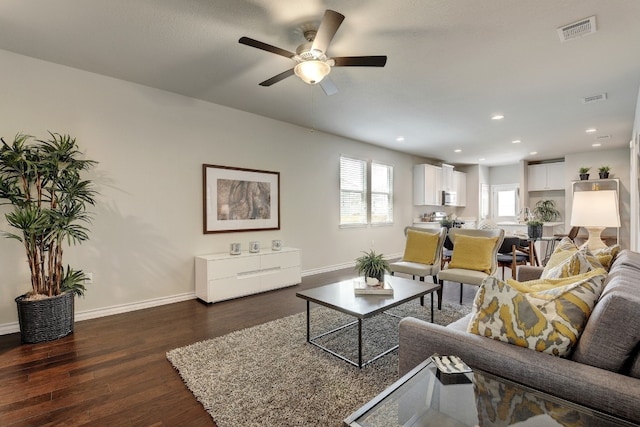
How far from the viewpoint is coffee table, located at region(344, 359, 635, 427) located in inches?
41.7

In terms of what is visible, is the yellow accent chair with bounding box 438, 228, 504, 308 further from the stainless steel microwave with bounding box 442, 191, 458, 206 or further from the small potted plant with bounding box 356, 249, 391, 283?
the stainless steel microwave with bounding box 442, 191, 458, 206

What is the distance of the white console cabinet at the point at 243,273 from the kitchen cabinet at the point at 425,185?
4.37m

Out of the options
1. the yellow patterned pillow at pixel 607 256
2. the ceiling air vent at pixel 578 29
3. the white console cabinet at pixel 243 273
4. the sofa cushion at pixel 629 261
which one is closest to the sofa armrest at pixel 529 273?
the yellow patterned pillow at pixel 607 256

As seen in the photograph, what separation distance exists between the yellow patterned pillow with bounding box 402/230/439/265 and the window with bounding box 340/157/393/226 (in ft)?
7.01

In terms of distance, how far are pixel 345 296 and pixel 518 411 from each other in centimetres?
166

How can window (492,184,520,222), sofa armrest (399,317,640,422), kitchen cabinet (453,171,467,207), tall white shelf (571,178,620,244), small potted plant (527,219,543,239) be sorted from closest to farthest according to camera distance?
1. sofa armrest (399,317,640,422)
2. small potted plant (527,219,543,239)
3. tall white shelf (571,178,620,244)
4. kitchen cabinet (453,171,467,207)
5. window (492,184,520,222)

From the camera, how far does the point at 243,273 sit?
14.1 feet

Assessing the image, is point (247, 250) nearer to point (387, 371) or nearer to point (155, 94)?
point (155, 94)

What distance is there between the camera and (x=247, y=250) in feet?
15.6

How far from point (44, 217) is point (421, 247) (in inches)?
161

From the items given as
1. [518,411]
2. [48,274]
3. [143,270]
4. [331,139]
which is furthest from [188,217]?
[518,411]

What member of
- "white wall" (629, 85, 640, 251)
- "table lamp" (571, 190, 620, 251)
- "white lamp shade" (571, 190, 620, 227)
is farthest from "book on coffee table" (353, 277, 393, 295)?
"white wall" (629, 85, 640, 251)

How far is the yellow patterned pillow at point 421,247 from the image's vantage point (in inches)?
161

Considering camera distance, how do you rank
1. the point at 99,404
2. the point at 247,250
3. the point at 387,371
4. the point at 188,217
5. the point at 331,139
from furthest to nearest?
the point at 331,139
the point at 247,250
the point at 188,217
the point at 387,371
the point at 99,404
